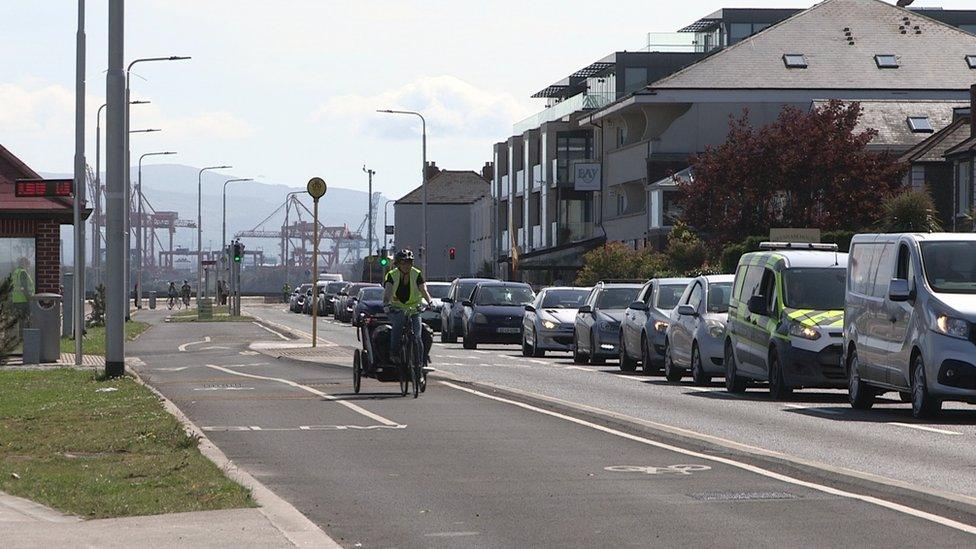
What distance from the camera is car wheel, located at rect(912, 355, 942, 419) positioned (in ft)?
62.8

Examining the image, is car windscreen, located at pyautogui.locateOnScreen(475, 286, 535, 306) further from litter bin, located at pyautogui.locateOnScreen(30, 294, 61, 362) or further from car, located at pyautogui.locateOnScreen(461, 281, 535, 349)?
litter bin, located at pyautogui.locateOnScreen(30, 294, 61, 362)

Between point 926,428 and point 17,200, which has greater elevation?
point 17,200

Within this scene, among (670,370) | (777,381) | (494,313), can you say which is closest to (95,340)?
(494,313)

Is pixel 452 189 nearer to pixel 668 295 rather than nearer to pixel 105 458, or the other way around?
pixel 668 295

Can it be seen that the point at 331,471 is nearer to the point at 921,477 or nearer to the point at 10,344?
the point at 921,477

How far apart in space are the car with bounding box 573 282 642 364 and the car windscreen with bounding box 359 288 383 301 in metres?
22.7

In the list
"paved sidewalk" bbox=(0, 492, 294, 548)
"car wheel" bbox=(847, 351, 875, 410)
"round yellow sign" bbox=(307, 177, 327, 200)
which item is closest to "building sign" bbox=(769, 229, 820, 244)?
"round yellow sign" bbox=(307, 177, 327, 200)

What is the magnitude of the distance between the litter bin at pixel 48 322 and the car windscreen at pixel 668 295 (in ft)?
34.5

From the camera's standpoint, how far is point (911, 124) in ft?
228

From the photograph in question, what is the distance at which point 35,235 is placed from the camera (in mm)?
37219

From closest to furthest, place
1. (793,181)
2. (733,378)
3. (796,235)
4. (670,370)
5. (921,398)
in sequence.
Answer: (921,398) → (733,378) → (670,370) → (796,235) → (793,181)

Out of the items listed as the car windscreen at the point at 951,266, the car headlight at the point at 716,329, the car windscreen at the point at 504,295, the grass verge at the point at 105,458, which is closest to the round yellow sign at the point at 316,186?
the car windscreen at the point at 504,295

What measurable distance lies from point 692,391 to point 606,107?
5788 centimetres

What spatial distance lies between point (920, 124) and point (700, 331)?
4545 centimetres
